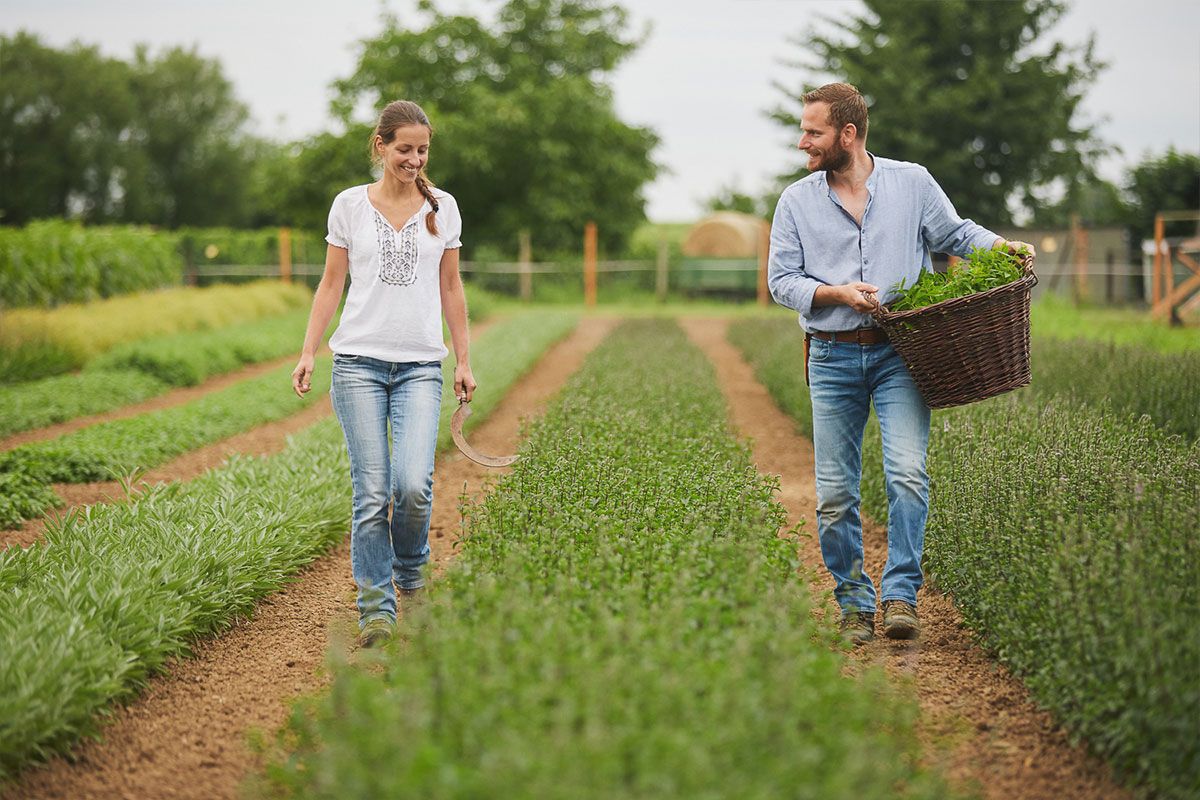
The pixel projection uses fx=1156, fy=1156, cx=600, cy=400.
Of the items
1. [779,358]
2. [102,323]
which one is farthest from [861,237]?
[102,323]

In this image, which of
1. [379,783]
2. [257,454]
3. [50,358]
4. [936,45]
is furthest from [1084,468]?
[936,45]

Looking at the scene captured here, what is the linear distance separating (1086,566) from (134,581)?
3.36 metres

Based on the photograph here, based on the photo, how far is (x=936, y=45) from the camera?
25859 millimetres

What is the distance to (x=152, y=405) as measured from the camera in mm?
12008

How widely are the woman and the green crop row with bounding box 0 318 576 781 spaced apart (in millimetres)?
697

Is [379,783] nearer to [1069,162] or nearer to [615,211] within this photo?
[1069,162]

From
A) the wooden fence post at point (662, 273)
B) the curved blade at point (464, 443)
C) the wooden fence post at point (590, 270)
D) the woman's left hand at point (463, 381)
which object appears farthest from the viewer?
the wooden fence post at point (662, 273)

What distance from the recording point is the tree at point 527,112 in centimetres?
3225

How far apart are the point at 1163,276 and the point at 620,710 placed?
23.1m

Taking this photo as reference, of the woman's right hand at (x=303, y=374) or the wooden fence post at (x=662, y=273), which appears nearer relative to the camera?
the woman's right hand at (x=303, y=374)

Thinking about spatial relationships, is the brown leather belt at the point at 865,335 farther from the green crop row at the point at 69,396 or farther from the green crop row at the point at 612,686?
the green crop row at the point at 69,396

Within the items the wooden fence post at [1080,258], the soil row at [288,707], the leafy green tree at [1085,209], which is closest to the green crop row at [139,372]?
the soil row at [288,707]

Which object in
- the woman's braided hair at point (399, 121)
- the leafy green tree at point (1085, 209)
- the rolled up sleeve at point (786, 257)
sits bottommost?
A: the rolled up sleeve at point (786, 257)

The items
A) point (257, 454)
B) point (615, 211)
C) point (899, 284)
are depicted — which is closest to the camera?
point (899, 284)
